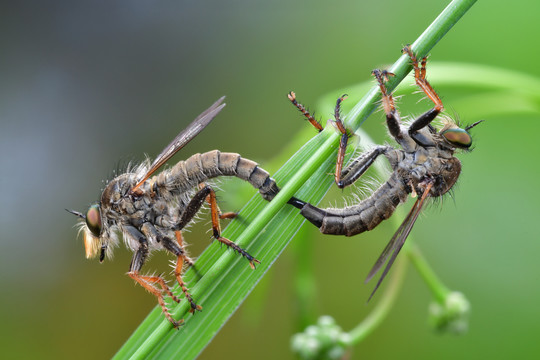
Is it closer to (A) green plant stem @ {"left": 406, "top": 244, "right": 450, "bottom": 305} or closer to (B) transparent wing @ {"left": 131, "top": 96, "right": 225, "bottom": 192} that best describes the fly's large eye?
(B) transparent wing @ {"left": 131, "top": 96, "right": 225, "bottom": 192}

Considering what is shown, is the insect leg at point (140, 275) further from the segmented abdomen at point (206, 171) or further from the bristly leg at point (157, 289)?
the segmented abdomen at point (206, 171)

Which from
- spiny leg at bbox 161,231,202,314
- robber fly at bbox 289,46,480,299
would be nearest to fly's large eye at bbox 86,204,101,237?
spiny leg at bbox 161,231,202,314

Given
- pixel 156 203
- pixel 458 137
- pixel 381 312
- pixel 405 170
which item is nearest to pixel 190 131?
pixel 156 203

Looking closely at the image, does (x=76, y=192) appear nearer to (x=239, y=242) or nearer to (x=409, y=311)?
(x=409, y=311)

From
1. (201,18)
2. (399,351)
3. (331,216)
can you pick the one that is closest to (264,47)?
(201,18)

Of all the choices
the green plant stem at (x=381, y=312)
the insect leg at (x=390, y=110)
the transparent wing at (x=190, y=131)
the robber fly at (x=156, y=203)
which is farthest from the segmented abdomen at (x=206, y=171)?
the green plant stem at (x=381, y=312)

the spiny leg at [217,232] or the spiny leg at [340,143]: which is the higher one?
the spiny leg at [340,143]

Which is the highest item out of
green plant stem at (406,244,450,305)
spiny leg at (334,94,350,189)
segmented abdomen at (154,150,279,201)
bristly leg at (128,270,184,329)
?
green plant stem at (406,244,450,305)
